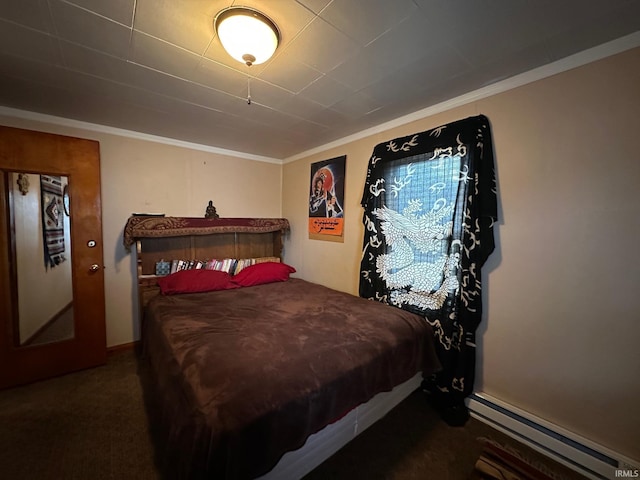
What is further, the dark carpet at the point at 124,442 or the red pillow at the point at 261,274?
the red pillow at the point at 261,274

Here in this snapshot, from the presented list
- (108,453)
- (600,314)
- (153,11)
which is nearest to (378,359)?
(600,314)

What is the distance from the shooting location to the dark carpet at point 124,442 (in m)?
1.44

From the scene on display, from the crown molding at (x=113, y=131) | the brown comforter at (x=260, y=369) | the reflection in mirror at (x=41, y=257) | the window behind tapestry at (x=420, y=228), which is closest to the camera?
the brown comforter at (x=260, y=369)

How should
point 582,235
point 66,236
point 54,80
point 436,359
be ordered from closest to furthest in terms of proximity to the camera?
point 582,235, point 54,80, point 436,359, point 66,236

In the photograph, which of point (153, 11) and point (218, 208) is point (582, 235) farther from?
point (218, 208)

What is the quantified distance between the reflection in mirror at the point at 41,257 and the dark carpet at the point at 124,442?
0.52 m

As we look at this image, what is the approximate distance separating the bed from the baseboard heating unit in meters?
0.46

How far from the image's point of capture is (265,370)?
49.1 inches

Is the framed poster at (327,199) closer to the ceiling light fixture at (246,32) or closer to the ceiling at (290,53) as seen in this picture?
the ceiling at (290,53)

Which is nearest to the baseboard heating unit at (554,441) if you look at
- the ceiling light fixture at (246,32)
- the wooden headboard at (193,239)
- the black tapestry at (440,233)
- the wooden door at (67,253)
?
the black tapestry at (440,233)

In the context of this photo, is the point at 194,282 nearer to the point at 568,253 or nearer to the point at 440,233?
the point at 440,233

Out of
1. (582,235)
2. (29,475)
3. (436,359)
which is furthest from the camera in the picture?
(436,359)

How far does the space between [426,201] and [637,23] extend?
1.37 meters

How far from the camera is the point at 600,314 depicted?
145 cm
